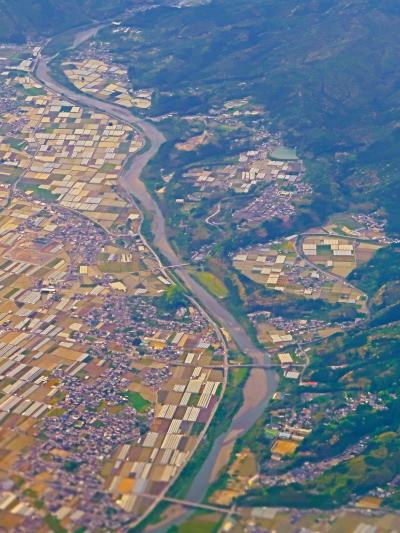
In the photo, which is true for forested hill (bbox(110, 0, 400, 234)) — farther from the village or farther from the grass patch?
the grass patch

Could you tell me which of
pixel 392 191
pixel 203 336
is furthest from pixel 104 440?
pixel 392 191

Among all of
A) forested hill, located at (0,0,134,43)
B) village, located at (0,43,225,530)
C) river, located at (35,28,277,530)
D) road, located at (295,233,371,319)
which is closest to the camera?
village, located at (0,43,225,530)

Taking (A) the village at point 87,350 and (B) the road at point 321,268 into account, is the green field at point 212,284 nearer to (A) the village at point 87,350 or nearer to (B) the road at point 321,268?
(A) the village at point 87,350

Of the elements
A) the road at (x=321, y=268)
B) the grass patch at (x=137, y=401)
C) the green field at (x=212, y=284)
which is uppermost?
the grass patch at (x=137, y=401)

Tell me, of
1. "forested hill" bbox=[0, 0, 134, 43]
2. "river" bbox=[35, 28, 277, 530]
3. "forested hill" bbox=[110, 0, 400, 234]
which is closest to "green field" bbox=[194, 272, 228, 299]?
"river" bbox=[35, 28, 277, 530]

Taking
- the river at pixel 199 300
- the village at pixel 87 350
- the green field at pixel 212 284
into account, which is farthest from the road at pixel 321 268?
the village at pixel 87 350

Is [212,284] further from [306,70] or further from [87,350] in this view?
[306,70]
